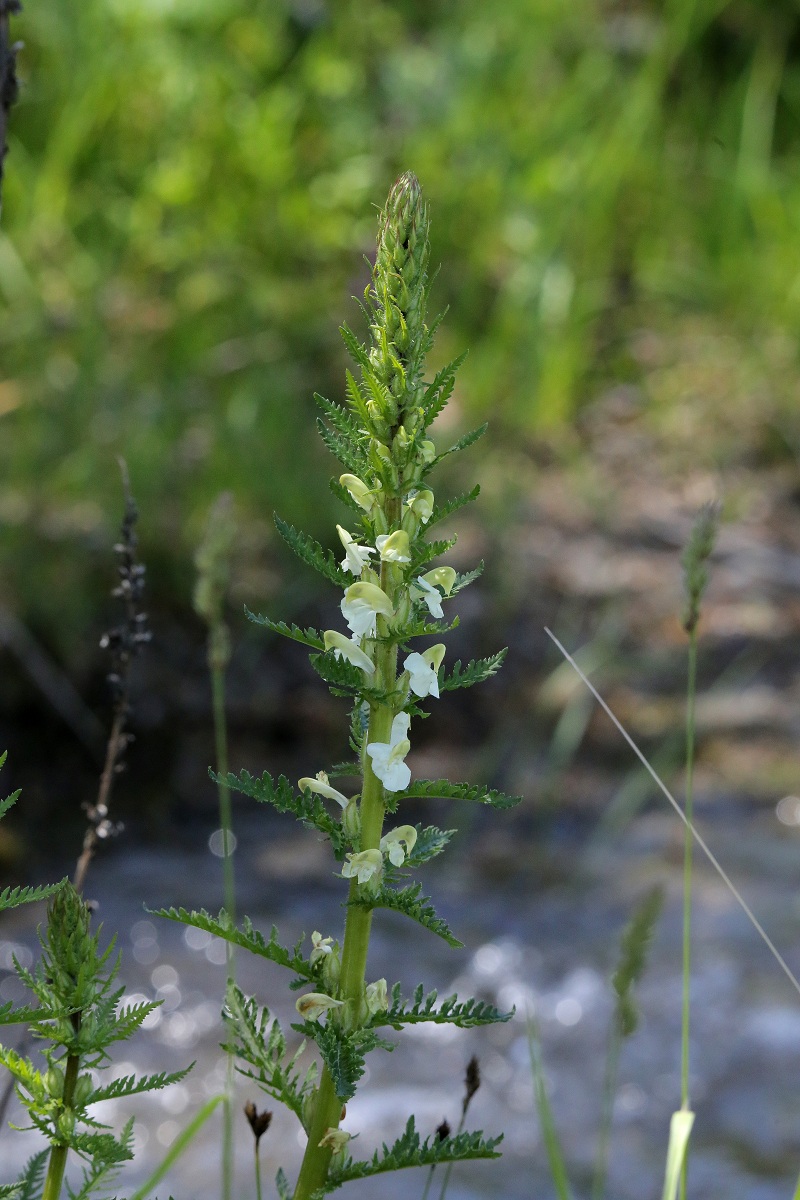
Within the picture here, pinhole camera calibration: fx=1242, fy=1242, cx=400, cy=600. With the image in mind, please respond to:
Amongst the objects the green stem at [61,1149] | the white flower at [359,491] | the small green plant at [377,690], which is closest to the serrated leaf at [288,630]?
the small green plant at [377,690]

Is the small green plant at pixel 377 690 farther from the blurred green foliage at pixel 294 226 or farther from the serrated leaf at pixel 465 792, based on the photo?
the blurred green foliage at pixel 294 226

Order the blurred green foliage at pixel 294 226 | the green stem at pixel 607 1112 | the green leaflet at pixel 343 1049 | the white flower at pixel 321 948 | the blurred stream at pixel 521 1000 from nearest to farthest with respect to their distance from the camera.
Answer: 1. the green leaflet at pixel 343 1049
2. the white flower at pixel 321 948
3. the green stem at pixel 607 1112
4. the blurred stream at pixel 521 1000
5. the blurred green foliage at pixel 294 226

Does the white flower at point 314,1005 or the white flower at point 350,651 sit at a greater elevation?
the white flower at point 350,651

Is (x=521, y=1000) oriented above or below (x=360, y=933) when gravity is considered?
above

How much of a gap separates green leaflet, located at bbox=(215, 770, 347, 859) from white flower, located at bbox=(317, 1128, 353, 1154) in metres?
0.20

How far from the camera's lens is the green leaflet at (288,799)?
35.4 inches

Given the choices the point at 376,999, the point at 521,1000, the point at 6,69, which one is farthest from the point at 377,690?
the point at 521,1000

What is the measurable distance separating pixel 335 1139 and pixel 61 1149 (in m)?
0.21

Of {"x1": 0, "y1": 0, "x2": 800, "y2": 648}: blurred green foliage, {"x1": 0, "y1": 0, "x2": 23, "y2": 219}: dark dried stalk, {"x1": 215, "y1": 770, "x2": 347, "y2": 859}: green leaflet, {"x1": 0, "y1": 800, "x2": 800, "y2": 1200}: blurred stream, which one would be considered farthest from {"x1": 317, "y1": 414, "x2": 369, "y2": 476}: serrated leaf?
{"x1": 0, "y1": 0, "x2": 800, "y2": 648}: blurred green foliage

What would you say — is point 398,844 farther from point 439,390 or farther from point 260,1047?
point 439,390

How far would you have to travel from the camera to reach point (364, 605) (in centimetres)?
93

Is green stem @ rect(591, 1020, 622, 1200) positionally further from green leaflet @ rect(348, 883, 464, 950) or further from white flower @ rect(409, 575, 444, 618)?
white flower @ rect(409, 575, 444, 618)

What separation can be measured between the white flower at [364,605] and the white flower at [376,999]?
0.92 feet

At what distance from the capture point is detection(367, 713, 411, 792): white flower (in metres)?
0.92
